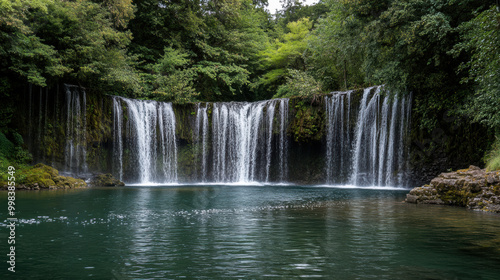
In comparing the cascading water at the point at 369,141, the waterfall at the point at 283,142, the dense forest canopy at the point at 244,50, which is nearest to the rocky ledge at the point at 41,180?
the dense forest canopy at the point at 244,50

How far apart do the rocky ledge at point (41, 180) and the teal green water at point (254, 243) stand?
7.43 metres

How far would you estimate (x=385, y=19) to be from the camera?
17.5 m

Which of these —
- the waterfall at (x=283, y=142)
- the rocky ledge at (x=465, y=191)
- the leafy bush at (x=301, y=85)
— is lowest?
the rocky ledge at (x=465, y=191)

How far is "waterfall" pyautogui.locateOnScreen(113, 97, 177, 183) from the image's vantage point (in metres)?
24.0

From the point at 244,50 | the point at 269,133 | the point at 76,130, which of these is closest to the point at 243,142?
the point at 269,133

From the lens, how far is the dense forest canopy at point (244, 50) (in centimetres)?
1559

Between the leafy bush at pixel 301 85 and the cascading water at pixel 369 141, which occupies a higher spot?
the leafy bush at pixel 301 85

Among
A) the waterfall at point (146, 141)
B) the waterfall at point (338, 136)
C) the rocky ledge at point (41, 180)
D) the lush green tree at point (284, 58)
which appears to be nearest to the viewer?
the rocky ledge at point (41, 180)

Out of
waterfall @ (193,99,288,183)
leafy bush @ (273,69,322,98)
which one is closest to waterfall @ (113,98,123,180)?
waterfall @ (193,99,288,183)

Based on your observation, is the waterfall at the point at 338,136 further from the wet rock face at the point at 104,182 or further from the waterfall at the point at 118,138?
the waterfall at the point at 118,138

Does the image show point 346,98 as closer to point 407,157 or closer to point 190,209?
point 407,157

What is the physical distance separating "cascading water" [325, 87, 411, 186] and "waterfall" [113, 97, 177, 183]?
9970 mm

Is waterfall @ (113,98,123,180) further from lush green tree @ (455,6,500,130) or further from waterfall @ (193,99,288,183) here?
lush green tree @ (455,6,500,130)

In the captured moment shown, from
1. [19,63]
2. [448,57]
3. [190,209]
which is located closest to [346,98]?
[448,57]
